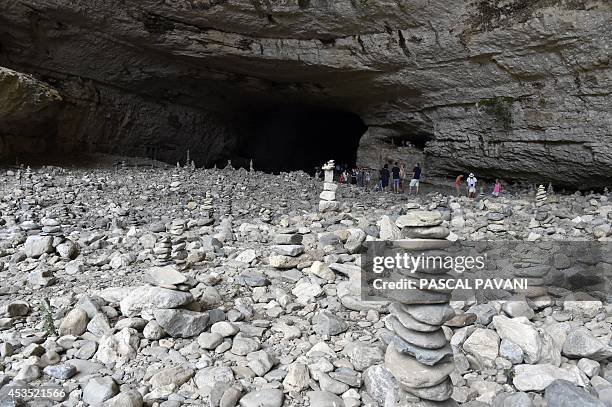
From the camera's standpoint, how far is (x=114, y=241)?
6.14 metres

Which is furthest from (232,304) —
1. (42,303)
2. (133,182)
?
(133,182)

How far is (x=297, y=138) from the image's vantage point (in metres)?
26.3

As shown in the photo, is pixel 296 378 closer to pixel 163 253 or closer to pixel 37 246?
pixel 163 253

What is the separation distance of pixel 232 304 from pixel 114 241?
3.00 m

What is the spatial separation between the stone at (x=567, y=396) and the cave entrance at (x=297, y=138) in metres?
18.9

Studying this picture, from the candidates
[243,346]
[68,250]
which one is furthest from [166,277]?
[68,250]

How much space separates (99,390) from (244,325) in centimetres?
134

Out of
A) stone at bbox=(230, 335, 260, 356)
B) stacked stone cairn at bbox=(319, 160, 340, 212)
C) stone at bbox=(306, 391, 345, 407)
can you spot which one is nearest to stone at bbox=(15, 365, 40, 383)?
stone at bbox=(230, 335, 260, 356)

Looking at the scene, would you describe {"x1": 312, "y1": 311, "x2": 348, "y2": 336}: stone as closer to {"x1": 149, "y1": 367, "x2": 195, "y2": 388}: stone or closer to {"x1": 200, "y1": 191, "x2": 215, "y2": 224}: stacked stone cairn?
{"x1": 149, "y1": 367, "x2": 195, "y2": 388}: stone

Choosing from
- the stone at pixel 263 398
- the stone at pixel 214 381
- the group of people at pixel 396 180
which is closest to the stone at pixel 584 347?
the stone at pixel 263 398

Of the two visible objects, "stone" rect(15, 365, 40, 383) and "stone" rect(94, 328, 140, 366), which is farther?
"stone" rect(94, 328, 140, 366)

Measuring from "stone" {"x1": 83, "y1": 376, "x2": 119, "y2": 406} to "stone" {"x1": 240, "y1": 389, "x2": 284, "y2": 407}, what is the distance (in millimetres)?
926

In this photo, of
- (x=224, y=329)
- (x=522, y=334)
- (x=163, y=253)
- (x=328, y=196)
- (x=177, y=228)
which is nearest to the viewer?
(x=522, y=334)

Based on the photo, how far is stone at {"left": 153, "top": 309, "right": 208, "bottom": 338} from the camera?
3.49 m
